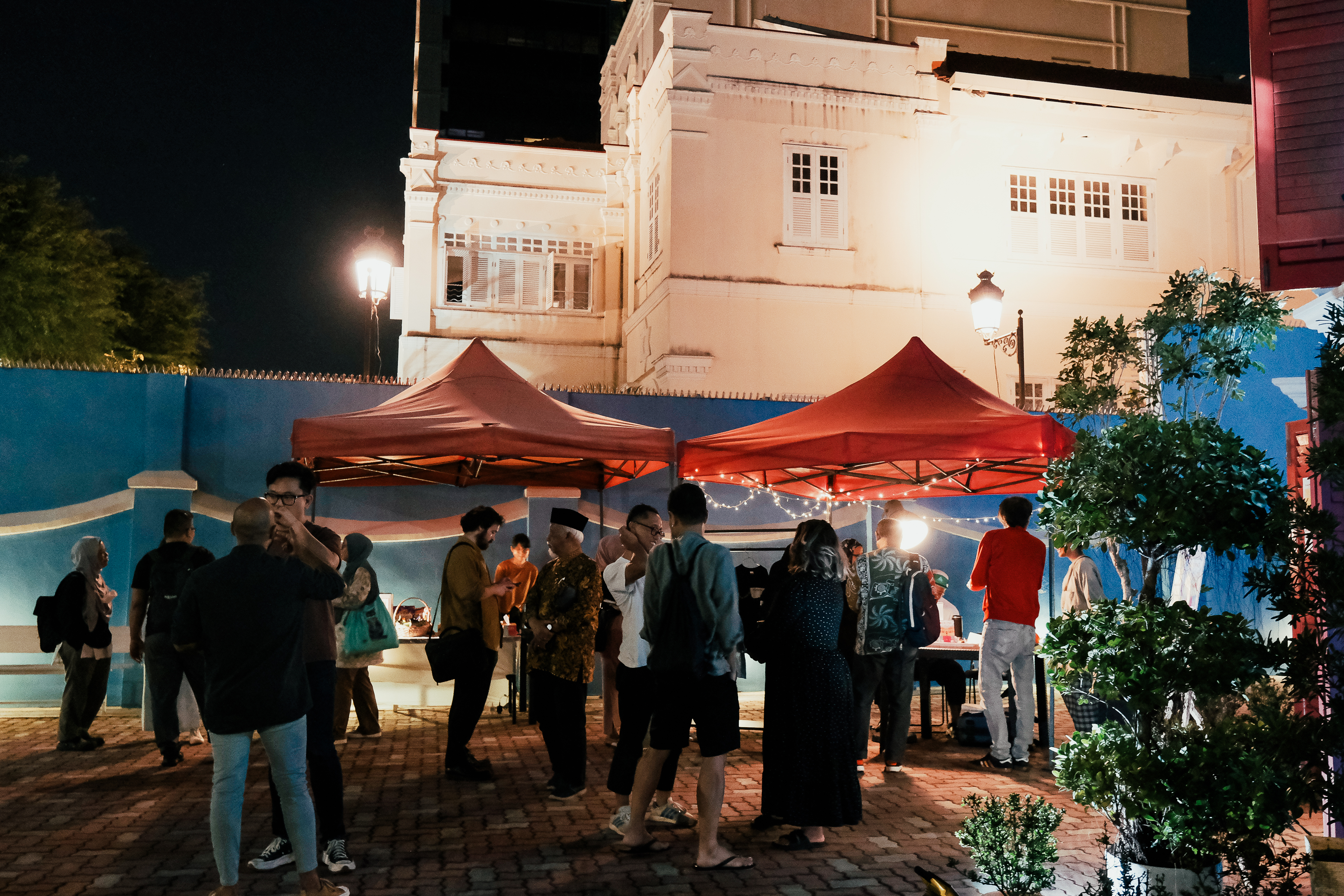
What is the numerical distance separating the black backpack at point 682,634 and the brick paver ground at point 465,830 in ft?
3.45

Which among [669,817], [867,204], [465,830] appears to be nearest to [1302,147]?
[669,817]

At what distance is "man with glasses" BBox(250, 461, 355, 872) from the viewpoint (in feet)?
17.2

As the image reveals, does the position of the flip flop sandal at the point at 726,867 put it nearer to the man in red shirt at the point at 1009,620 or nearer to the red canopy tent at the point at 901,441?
the man in red shirt at the point at 1009,620

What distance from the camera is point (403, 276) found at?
21891 mm

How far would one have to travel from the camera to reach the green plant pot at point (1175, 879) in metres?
4.41

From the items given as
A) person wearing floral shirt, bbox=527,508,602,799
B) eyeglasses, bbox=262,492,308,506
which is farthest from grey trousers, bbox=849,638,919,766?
eyeglasses, bbox=262,492,308,506

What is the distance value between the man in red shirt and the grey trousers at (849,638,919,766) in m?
0.61

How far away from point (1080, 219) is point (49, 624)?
18099 mm

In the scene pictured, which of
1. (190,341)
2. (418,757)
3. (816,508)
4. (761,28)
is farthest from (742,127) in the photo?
(190,341)

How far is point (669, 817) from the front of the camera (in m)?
6.47

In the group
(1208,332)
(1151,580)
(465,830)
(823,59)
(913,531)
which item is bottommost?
(465,830)

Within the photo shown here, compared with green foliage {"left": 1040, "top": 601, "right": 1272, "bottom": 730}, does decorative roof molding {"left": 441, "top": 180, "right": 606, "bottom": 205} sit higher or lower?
higher

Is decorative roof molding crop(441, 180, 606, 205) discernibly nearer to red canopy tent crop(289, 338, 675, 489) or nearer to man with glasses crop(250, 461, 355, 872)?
red canopy tent crop(289, 338, 675, 489)

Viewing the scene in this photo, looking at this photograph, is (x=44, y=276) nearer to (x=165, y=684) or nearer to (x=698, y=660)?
(x=165, y=684)
